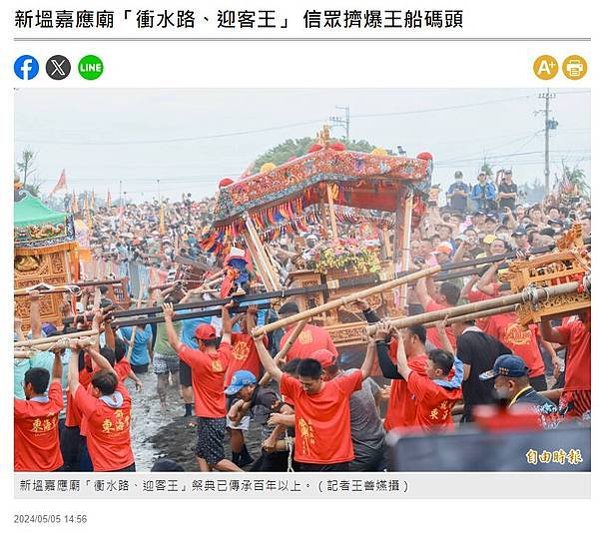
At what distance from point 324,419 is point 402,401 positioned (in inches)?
16.3

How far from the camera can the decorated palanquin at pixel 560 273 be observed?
20.1 feet

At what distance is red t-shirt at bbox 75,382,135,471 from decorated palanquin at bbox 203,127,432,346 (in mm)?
1124

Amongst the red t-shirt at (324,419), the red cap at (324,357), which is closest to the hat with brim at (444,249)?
the red cap at (324,357)

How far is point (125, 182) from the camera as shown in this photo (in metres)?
6.80

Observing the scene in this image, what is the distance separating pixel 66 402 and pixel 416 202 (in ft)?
7.41

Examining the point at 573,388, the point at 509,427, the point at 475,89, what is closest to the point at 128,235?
the point at 475,89

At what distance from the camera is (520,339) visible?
6645mm

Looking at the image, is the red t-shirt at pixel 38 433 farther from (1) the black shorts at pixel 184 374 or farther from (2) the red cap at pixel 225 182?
(2) the red cap at pixel 225 182

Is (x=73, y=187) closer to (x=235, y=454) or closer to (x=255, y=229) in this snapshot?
(x=255, y=229)

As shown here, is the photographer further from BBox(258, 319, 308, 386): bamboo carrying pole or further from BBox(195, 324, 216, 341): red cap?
BBox(195, 324, 216, 341): red cap

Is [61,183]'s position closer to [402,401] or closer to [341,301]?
[341,301]

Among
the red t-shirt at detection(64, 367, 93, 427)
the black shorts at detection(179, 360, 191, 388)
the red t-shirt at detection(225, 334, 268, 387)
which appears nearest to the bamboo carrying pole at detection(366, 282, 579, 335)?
the red t-shirt at detection(225, 334, 268, 387)

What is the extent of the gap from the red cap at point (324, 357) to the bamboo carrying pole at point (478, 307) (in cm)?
29

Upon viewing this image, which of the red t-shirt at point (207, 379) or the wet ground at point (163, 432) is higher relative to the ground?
the red t-shirt at point (207, 379)
